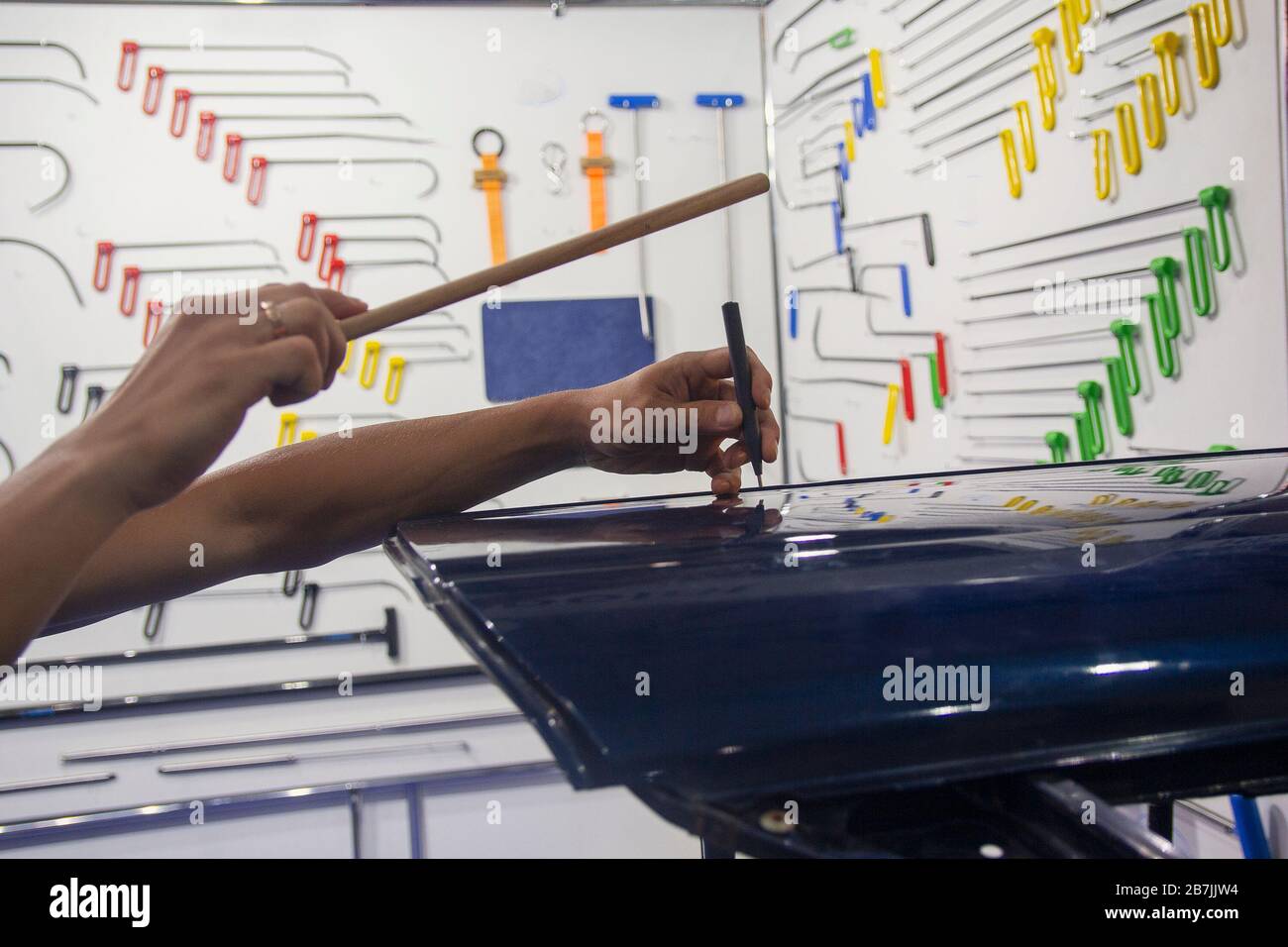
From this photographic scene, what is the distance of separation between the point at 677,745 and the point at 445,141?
2.25 metres

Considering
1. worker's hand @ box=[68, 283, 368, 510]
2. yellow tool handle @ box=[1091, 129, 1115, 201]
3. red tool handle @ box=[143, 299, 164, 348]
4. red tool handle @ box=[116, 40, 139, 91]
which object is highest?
red tool handle @ box=[116, 40, 139, 91]

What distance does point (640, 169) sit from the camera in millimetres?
2453

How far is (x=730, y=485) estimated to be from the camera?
0.95 metres

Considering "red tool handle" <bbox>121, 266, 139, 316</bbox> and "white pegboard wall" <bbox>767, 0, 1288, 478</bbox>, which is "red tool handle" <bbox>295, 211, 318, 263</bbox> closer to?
"red tool handle" <bbox>121, 266, 139, 316</bbox>

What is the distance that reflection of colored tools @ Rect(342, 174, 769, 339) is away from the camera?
70 centimetres

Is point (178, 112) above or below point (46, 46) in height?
below

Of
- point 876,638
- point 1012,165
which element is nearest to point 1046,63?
point 1012,165

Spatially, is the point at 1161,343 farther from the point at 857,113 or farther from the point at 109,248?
the point at 109,248

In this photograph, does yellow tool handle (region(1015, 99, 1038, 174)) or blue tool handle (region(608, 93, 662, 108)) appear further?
blue tool handle (region(608, 93, 662, 108))

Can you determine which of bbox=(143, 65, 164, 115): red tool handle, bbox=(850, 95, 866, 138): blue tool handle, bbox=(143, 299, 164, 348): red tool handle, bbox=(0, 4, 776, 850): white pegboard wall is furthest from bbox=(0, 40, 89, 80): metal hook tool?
bbox=(850, 95, 866, 138): blue tool handle

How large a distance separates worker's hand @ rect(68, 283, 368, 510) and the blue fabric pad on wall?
5.90 feet

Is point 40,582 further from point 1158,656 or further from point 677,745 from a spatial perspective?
point 1158,656

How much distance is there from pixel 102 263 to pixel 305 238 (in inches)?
17.7
